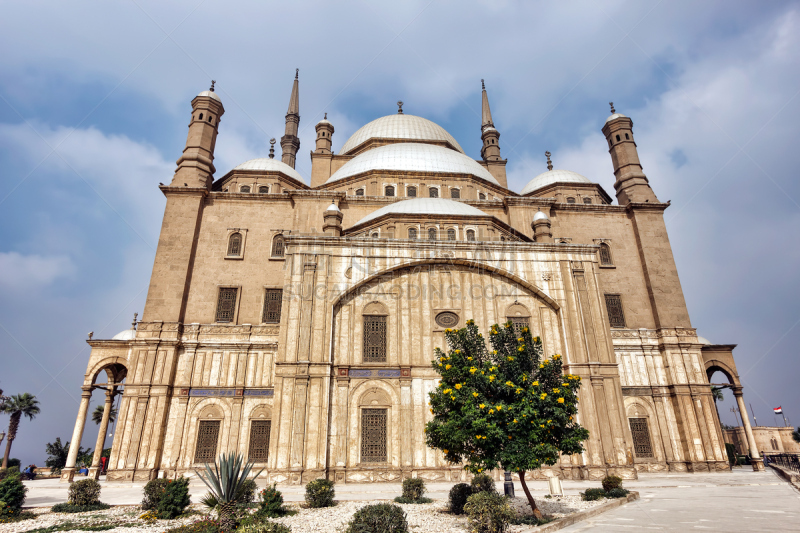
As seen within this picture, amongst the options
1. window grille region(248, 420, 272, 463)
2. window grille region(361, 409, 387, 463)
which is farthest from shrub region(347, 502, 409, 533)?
window grille region(248, 420, 272, 463)

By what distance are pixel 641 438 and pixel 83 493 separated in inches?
808

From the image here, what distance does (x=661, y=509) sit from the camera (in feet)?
31.7

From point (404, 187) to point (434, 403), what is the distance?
1796cm

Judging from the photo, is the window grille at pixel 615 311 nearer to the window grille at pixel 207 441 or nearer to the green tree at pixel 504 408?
the green tree at pixel 504 408

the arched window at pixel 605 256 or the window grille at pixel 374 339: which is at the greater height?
the arched window at pixel 605 256

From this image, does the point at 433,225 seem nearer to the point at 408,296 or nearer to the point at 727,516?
the point at 408,296

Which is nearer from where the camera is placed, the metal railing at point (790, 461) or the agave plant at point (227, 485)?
the agave plant at point (227, 485)

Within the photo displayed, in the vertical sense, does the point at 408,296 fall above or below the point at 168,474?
above

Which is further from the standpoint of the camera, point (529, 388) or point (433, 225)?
point (433, 225)

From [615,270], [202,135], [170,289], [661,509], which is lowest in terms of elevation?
[661,509]

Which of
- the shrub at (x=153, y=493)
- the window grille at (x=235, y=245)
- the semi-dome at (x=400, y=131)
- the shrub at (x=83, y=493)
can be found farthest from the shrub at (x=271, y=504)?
the semi-dome at (x=400, y=131)

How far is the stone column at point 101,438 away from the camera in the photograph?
17816 millimetres

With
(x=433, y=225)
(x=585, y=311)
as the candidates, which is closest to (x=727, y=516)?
(x=585, y=311)

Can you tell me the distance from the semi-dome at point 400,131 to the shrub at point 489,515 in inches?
1103
